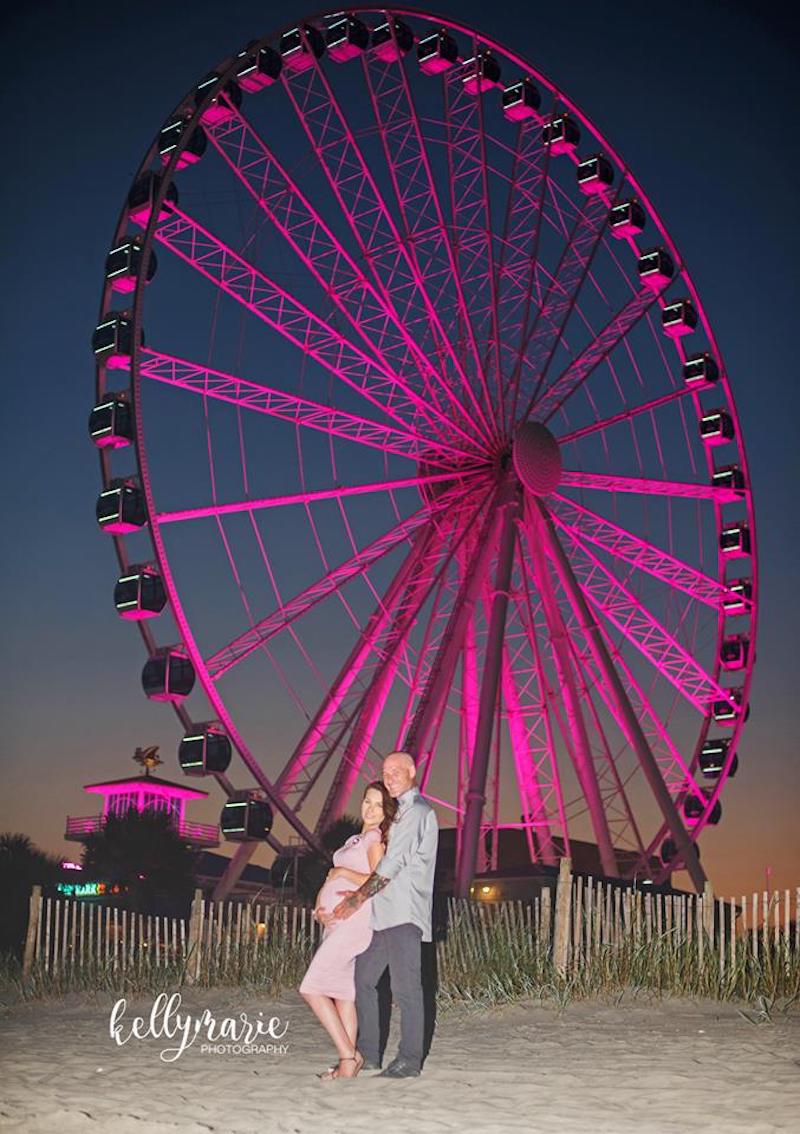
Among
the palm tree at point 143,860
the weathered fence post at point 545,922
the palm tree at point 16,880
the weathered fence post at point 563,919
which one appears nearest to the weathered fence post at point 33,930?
the weathered fence post at point 545,922

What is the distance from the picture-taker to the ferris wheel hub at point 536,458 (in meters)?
24.7

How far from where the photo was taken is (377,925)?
7.66 m

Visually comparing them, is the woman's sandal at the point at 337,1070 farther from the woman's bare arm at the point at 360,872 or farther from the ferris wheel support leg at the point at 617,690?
the ferris wheel support leg at the point at 617,690

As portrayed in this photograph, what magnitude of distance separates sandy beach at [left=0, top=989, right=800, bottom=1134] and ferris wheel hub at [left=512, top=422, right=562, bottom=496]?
47.4 feet

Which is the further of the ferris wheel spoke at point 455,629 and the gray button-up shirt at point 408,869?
the ferris wheel spoke at point 455,629

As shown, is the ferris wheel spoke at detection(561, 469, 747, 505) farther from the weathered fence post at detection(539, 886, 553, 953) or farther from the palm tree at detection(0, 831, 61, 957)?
the palm tree at detection(0, 831, 61, 957)

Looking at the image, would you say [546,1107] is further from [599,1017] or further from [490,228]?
[490,228]

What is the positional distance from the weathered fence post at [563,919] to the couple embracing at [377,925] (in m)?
5.16

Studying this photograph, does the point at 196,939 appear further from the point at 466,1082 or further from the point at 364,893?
the point at 364,893

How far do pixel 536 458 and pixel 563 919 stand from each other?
1303 centimetres

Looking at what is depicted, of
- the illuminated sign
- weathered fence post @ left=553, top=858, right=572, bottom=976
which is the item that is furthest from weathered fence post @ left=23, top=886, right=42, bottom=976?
the illuminated sign

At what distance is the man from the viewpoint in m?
7.51

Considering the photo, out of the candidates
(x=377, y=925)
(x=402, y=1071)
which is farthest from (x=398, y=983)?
(x=402, y=1071)

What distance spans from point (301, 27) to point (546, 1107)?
21.6m
